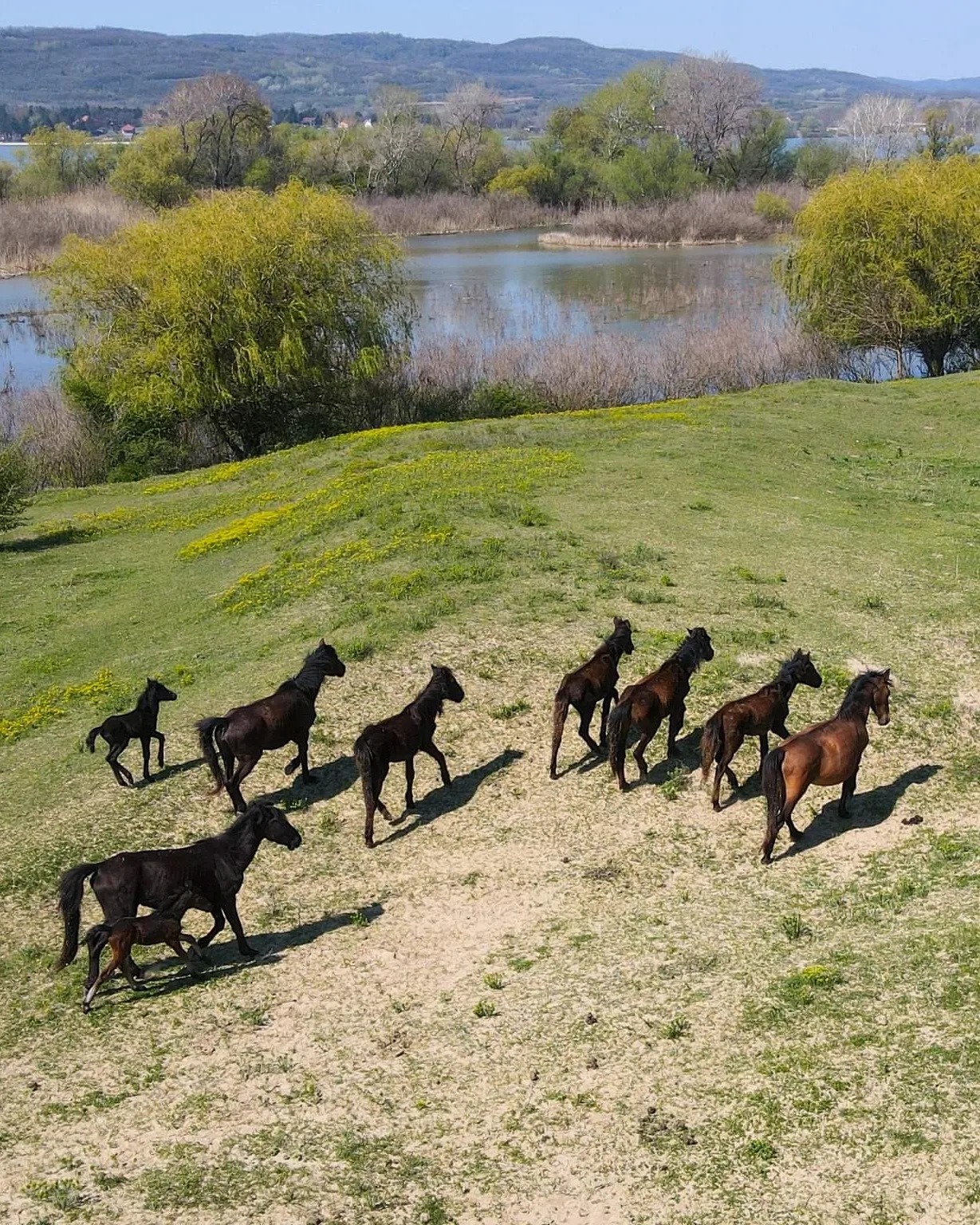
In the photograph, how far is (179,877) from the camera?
9.45 m

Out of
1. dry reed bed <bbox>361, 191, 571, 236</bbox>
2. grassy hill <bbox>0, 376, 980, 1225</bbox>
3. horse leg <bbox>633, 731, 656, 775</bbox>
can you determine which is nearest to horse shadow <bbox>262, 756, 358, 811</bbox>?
grassy hill <bbox>0, 376, 980, 1225</bbox>

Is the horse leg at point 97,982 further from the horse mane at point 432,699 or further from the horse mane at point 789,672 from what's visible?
the horse mane at point 789,672

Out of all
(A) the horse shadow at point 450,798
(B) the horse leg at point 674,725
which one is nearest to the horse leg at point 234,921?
(A) the horse shadow at point 450,798

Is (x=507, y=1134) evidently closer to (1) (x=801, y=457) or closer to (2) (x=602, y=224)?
(1) (x=801, y=457)

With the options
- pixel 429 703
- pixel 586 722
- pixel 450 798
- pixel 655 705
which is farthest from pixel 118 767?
pixel 655 705

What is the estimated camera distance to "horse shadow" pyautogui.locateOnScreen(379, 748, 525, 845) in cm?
1208

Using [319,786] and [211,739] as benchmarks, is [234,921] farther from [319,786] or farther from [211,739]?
[319,786]

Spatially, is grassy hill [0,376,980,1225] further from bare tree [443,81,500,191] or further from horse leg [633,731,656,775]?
bare tree [443,81,500,191]

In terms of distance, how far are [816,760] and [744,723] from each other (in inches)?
42.8

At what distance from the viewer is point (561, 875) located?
10.8 meters

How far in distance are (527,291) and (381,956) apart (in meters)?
56.7

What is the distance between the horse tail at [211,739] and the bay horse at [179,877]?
8.10 ft

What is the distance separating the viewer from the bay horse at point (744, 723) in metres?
11.3

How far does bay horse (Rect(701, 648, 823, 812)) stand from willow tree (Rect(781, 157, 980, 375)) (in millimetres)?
36394
